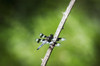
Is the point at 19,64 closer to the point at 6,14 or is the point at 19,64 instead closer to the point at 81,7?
the point at 6,14

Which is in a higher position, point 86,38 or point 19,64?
point 86,38

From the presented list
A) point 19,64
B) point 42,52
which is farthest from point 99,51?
point 19,64

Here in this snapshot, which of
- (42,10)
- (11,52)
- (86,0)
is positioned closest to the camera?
(11,52)

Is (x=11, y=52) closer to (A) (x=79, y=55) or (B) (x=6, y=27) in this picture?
(B) (x=6, y=27)

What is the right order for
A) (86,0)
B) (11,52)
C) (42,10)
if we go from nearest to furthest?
(11,52)
(42,10)
(86,0)

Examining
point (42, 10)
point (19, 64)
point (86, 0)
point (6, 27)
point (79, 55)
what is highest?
point (86, 0)

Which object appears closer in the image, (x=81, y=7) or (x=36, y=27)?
(x=36, y=27)
